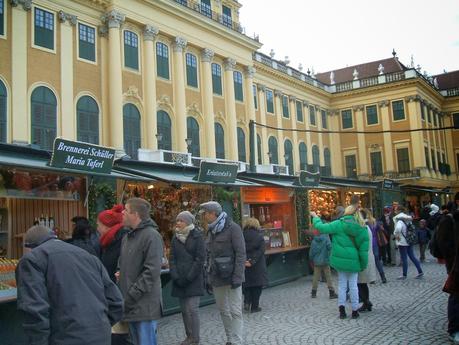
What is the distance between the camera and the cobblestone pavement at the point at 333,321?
7.03 metres

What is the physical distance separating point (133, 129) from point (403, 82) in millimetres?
29595

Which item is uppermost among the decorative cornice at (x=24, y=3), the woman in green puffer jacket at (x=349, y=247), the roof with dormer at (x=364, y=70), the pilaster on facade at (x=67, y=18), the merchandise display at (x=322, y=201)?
the roof with dormer at (x=364, y=70)

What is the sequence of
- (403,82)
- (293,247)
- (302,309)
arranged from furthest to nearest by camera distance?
1. (403,82)
2. (293,247)
3. (302,309)

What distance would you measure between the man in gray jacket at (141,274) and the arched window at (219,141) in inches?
1057

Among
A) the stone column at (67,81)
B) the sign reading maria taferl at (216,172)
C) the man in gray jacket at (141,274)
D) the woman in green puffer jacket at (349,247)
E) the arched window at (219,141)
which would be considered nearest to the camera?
the man in gray jacket at (141,274)

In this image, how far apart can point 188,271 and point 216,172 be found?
5211 mm

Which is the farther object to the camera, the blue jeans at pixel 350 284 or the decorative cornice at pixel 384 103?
the decorative cornice at pixel 384 103

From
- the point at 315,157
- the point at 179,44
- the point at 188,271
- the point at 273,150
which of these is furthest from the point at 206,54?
the point at 188,271

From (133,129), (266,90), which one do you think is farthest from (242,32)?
(133,129)

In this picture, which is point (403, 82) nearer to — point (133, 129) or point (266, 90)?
point (266, 90)

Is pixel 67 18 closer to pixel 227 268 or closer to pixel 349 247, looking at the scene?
pixel 349 247

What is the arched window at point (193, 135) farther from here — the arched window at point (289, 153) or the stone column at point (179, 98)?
the arched window at point (289, 153)

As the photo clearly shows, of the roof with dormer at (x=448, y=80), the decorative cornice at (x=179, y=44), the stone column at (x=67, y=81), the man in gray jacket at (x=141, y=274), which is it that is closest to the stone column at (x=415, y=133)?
the roof with dormer at (x=448, y=80)

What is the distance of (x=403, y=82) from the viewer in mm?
46031
